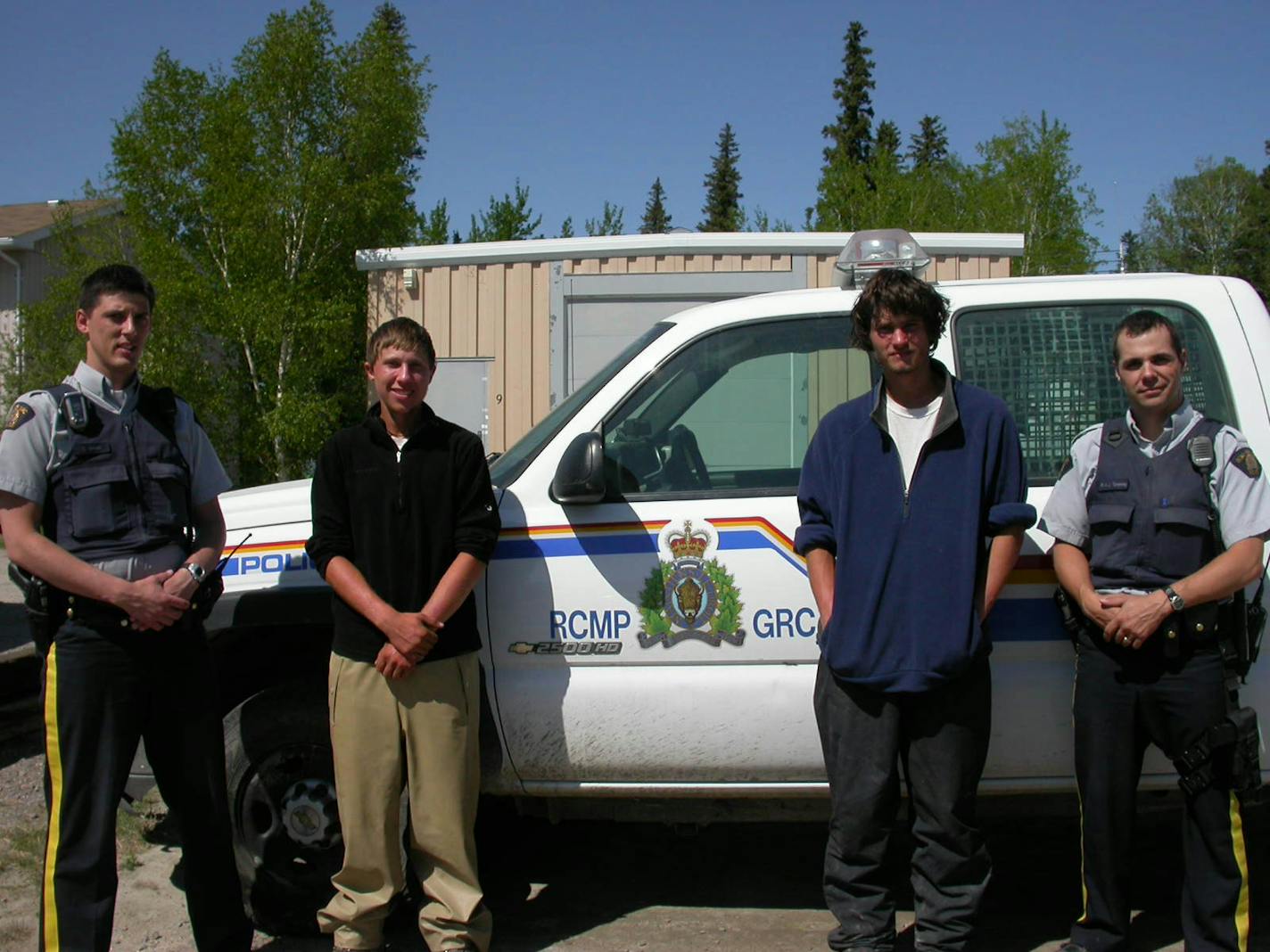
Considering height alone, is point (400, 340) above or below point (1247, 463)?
above

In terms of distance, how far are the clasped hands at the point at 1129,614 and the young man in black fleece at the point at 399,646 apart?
1.70 meters

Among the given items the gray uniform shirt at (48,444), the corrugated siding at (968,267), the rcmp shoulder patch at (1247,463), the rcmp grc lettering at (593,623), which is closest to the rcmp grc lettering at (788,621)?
the rcmp grc lettering at (593,623)

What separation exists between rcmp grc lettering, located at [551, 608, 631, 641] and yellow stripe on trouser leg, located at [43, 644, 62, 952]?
1.39m

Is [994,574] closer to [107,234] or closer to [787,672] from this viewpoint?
[787,672]

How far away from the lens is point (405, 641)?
125 inches

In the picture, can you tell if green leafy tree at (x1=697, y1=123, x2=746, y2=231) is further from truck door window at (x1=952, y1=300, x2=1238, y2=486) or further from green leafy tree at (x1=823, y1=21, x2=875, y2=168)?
truck door window at (x1=952, y1=300, x2=1238, y2=486)

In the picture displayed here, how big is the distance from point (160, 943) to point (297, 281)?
38.5 feet

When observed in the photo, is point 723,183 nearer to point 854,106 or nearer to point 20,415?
point 854,106

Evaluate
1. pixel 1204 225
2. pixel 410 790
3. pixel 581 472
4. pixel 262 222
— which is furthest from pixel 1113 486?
pixel 1204 225

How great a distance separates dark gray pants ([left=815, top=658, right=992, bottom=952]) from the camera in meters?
3.01

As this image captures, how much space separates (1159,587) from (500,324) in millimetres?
7550

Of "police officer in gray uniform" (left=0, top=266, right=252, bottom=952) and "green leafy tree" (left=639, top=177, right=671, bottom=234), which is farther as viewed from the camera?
"green leafy tree" (left=639, top=177, right=671, bottom=234)

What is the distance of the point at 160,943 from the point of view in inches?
143

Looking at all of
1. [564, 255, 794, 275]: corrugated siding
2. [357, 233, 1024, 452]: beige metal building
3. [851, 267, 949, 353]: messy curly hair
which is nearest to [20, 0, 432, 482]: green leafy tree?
[357, 233, 1024, 452]: beige metal building
